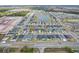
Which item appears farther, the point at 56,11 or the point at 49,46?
the point at 56,11

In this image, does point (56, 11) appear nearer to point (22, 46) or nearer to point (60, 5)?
point (60, 5)

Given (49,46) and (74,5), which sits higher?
(74,5)
